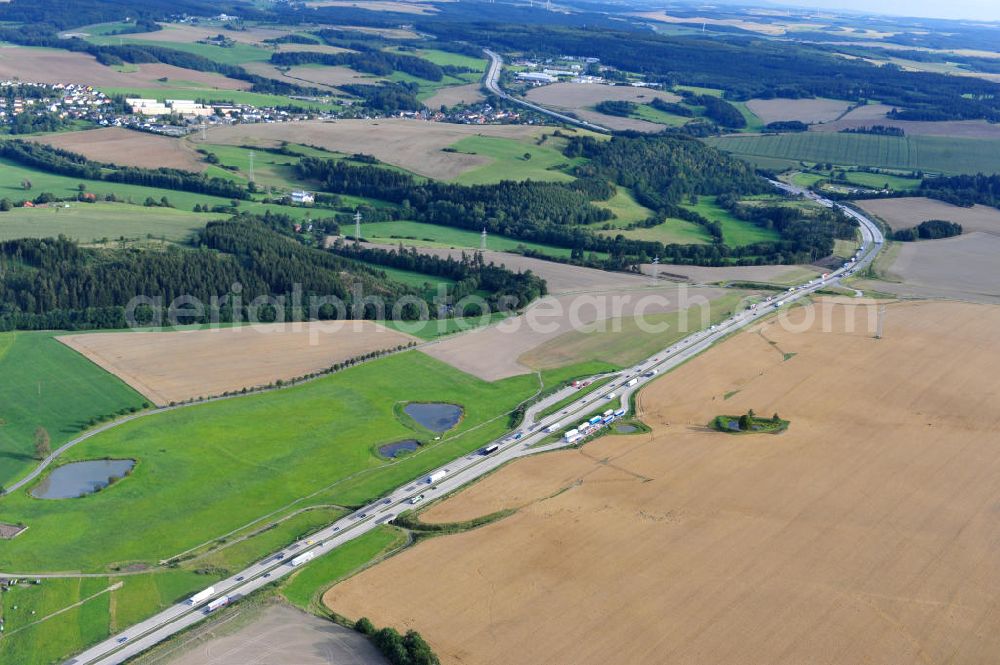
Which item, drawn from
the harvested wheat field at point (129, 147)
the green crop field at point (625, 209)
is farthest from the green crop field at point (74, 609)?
the harvested wheat field at point (129, 147)

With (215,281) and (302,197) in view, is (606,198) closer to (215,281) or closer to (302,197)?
(302,197)

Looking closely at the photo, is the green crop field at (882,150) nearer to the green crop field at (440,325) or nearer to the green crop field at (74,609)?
the green crop field at (440,325)

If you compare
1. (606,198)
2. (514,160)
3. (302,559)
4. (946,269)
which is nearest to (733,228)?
(606,198)

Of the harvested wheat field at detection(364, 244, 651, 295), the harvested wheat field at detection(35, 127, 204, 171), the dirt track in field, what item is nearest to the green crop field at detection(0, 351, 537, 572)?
the dirt track in field

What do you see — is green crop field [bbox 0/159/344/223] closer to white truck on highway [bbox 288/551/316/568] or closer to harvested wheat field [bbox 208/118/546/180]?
harvested wheat field [bbox 208/118/546/180]

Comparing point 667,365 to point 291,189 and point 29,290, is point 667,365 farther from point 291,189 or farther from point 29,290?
point 291,189
